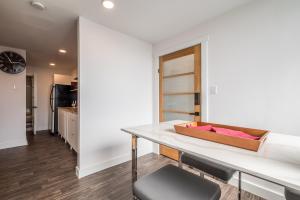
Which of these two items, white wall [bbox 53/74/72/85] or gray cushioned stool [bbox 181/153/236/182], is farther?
white wall [bbox 53/74/72/85]

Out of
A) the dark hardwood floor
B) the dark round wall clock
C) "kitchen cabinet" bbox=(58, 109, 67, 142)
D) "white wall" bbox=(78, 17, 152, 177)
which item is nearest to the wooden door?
"white wall" bbox=(78, 17, 152, 177)

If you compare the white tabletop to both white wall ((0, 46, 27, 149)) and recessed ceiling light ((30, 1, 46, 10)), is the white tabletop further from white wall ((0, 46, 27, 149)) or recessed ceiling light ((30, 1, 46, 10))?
white wall ((0, 46, 27, 149))

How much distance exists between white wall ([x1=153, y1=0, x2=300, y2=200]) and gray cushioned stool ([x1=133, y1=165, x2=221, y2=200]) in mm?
1181

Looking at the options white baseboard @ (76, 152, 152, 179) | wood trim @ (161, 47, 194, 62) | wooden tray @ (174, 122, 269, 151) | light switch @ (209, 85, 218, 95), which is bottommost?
white baseboard @ (76, 152, 152, 179)

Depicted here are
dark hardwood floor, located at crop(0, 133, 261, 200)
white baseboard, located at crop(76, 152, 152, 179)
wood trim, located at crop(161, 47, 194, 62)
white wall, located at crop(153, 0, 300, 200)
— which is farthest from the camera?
wood trim, located at crop(161, 47, 194, 62)

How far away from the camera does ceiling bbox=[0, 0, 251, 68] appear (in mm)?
1704

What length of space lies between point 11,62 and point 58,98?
1.43 meters

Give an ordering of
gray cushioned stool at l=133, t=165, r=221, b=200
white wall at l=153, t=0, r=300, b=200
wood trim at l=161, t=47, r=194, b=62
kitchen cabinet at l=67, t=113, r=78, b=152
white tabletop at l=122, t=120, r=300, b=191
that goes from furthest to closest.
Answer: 1. kitchen cabinet at l=67, t=113, r=78, b=152
2. wood trim at l=161, t=47, r=194, b=62
3. white wall at l=153, t=0, r=300, b=200
4. gray cushioned stool at l=133, t=165, r=221, b=200
5. white tabletop at l=122, t=120, r=300, b=191

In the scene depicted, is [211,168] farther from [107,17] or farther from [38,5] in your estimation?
[38,5]

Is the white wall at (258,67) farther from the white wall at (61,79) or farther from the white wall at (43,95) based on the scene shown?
the white wall at (43,95)

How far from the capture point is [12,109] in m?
3.16

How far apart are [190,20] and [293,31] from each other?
3.85ft

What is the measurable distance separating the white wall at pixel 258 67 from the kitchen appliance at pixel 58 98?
420 cm

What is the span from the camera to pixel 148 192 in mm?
817
